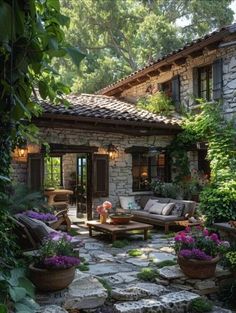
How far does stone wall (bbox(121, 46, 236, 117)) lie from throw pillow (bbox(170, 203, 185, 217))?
290 cm

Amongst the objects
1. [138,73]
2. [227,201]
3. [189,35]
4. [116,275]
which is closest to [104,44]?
[189,35]

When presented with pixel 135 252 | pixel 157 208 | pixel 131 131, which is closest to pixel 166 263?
pixel 135 252

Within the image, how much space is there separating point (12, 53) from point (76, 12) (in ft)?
61.9

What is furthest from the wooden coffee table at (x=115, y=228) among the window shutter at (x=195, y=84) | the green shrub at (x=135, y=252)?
the window shutter at (x=195, y=84)

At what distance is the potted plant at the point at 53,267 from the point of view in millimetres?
4309

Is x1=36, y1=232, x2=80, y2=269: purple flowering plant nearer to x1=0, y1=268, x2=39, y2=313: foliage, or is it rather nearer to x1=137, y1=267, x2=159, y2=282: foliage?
x1=137, y1=267, x2=159, y2=282: foliage

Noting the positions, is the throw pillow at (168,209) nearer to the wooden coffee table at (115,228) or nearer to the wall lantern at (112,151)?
the wooden coffee table at (115,228)

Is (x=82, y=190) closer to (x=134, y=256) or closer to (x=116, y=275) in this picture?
(x=134, y=256)

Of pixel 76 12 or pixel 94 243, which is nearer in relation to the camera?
pixel 94 243

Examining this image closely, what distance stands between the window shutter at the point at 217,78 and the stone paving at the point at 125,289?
5.20m

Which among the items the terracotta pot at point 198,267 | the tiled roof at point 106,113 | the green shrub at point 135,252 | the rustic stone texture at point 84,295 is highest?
the tiled roof at point 106,113

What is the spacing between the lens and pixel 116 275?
559cm

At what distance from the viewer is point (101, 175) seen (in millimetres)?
10297

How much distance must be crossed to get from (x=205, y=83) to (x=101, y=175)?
4242 millimetres
